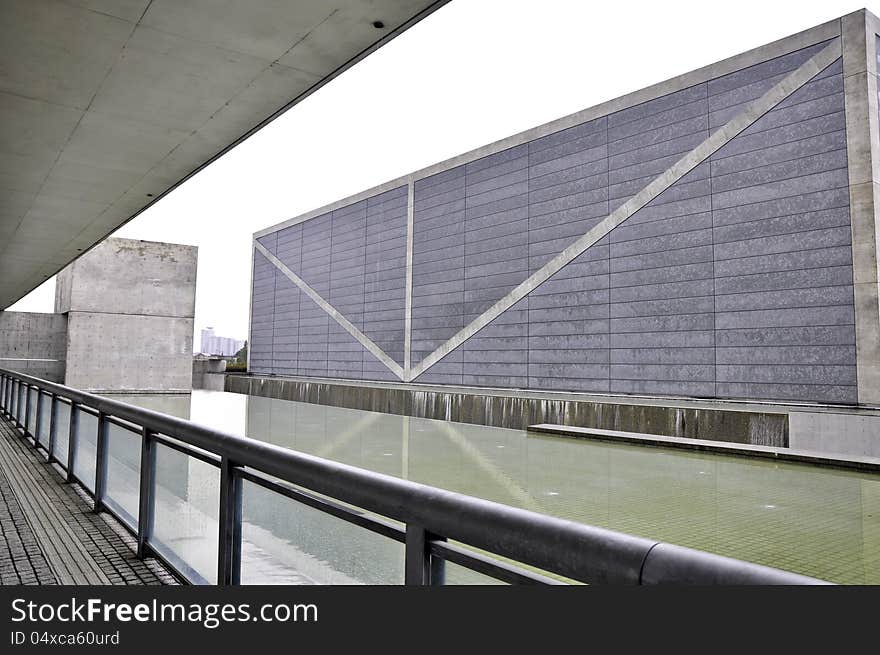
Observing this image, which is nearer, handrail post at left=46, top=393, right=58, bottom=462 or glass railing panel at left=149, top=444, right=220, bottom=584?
glass railing panel at left=149, top=444, right=220, bottom=584

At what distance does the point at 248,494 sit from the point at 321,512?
2.14 ft

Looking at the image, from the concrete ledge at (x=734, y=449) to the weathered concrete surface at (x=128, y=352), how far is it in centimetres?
1621

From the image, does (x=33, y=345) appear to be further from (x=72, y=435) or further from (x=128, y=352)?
(x=72, y=435)

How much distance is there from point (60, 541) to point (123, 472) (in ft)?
1.83

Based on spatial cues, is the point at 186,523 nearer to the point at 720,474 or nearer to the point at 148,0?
the point at 148,0

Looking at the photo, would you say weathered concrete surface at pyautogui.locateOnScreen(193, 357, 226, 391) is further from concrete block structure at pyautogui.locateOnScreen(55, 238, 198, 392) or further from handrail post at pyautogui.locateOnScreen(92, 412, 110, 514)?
handrail post at pyautogui.locateOnScreen(92, 412, 110, 514)

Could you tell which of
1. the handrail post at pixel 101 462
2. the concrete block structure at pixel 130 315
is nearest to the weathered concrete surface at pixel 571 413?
the concrete block structure at pixel 130 315

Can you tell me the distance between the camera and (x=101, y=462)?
5.12 metres

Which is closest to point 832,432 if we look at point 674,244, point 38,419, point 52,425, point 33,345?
point 674,244

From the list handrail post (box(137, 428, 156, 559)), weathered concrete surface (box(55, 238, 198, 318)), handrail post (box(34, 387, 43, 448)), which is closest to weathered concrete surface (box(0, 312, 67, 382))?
weathered concrete surface (box(55, 238, 198, 318))

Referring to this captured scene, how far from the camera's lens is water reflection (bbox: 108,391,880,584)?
7.22 ft

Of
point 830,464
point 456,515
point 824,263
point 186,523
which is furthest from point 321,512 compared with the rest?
point 824,263

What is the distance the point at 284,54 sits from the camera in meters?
4.21

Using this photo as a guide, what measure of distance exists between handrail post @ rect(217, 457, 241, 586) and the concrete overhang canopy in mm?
2520
